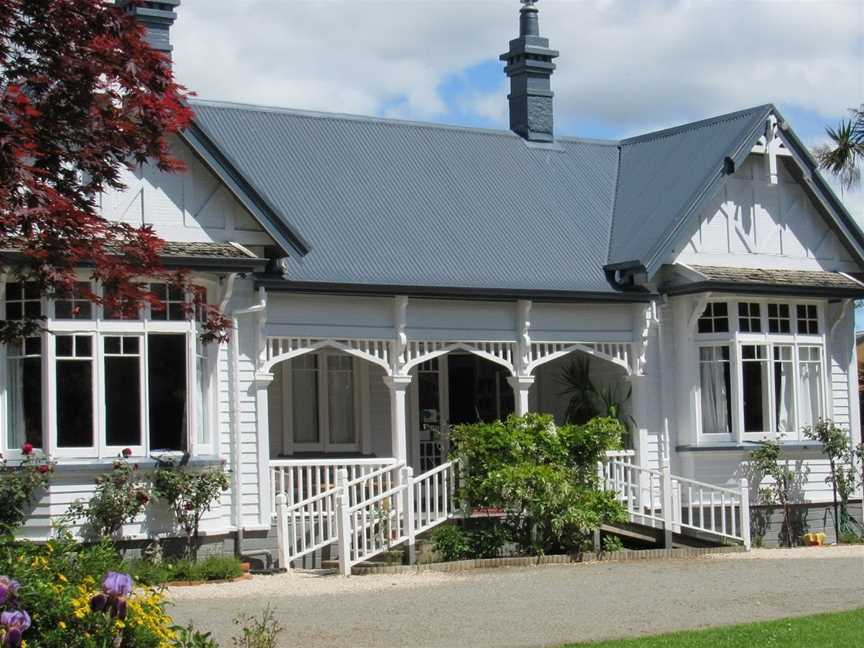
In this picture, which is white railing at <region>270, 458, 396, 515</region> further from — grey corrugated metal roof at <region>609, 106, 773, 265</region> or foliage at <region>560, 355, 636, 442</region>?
grey corrugated metal roof at <region>609, 106, 773, 265</region>

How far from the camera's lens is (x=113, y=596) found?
29.9 feet

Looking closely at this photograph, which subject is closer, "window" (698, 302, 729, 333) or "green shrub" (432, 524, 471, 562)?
"green shrub" (432, 524, 471, 562)

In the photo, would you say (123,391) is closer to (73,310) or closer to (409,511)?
(73,310)

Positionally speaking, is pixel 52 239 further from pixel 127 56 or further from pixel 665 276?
pixel 665 276

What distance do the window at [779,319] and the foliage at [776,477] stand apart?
70.4 inches

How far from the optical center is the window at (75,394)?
58.6 ft

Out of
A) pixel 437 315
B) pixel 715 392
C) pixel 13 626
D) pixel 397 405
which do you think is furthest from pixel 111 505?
pixel 715 392

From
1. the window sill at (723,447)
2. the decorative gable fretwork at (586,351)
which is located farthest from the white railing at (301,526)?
the window sill at (723,447)

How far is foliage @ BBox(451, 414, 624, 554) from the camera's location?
18656 millimetres

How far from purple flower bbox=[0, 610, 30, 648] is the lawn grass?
16.4 feet

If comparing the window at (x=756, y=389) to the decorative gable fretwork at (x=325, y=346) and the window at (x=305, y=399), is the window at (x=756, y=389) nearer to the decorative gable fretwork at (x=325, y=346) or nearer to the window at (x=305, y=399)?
the decorative gable fretwork at (x=325, y=346)

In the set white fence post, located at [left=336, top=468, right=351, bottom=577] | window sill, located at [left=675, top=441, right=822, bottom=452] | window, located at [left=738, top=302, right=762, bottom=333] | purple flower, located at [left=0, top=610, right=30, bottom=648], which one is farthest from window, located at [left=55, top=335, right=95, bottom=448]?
window, located at [left=738, top=302, right=762, bottom=333]

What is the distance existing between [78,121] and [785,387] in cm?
1558

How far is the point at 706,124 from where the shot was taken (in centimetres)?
2483
